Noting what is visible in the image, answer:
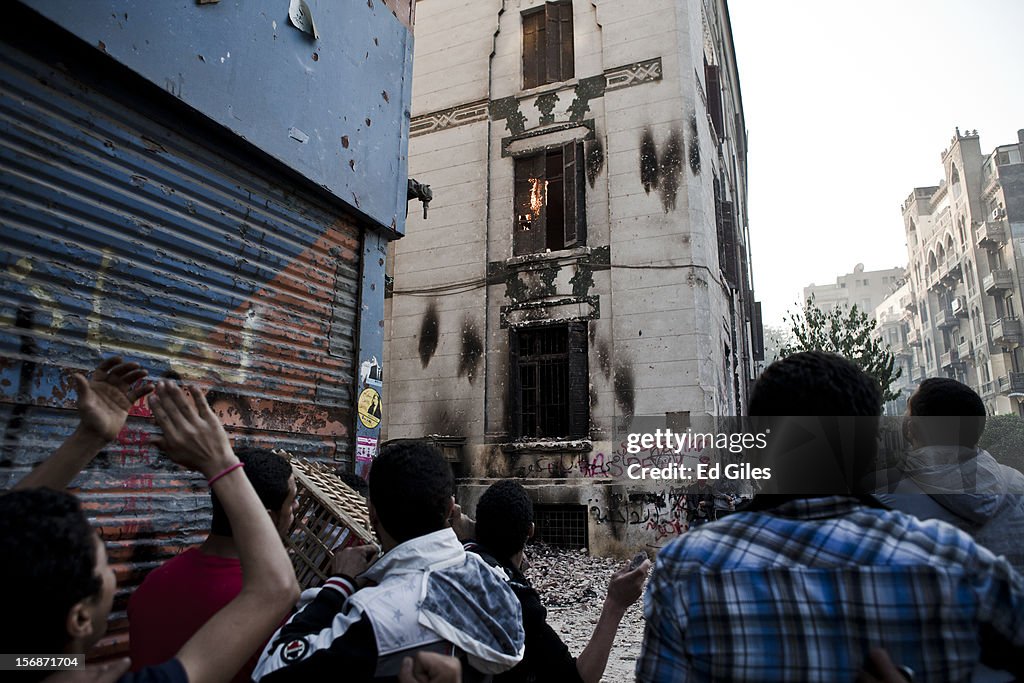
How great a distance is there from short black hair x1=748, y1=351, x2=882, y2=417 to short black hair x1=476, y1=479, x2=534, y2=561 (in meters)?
1.21

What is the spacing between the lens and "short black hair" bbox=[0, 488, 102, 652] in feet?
3.27

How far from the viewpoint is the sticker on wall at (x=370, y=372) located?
4902 millimetres

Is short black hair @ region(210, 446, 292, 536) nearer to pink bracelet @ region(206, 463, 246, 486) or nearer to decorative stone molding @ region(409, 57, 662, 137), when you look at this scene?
pink bracelet @ region(206, 463, 246, 486)

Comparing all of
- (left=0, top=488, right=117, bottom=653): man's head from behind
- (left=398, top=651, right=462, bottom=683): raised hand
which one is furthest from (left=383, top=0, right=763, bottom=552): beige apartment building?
(left=0, top=488, right=117, bottom=653): man's head from behind

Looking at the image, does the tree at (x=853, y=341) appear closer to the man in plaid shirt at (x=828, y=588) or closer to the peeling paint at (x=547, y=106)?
the peeling paint at (x=547, y=106)

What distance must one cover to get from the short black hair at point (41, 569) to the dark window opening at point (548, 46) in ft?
43.9

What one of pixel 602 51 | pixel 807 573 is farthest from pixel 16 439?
pixel 602 51

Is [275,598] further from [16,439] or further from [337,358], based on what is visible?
[337,358]

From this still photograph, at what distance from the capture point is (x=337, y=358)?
477cm

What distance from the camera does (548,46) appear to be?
1309 centimetres

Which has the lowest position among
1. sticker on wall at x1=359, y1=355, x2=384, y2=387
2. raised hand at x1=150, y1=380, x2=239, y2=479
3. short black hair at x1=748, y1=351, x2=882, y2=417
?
raised hand at x1=150, y1=380, x2=239, y2=479

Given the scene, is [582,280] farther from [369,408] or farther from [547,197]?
[369,408]

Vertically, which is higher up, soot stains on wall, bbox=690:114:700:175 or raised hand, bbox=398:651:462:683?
soot stains on wall, bbox=690:114:700:175

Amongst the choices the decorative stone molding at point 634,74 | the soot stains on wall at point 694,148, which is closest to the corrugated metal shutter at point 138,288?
the soot stains on wall at point 694,148
